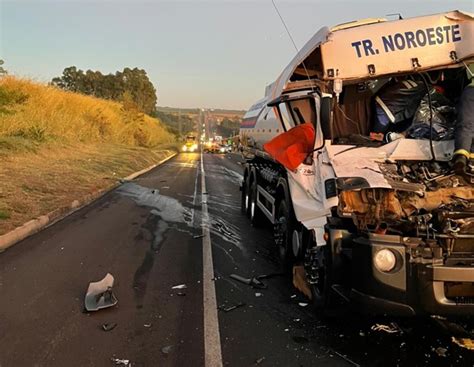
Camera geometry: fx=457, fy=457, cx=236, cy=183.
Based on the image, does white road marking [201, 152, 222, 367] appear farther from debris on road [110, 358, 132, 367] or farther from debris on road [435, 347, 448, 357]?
debris on road [435, 347, 448, 357]

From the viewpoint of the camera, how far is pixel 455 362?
12.5 ft

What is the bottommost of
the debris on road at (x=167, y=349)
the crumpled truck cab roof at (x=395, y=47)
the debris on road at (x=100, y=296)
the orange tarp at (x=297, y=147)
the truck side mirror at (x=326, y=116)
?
the debris on road at (x=167, y=349)

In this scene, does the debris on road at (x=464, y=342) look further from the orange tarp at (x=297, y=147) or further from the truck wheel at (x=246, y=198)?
the truck wheel at (x=246, y=198)

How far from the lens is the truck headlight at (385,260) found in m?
3.56

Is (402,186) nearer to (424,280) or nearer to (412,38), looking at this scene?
(424,280)

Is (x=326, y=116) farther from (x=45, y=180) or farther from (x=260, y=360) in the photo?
(x=45, y=180)

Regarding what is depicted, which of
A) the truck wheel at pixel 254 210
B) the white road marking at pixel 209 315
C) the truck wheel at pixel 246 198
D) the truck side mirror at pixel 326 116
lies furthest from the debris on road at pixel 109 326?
the truck wheel at pixel 246 198

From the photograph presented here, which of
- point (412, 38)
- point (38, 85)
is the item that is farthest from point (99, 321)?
point (38, 85)

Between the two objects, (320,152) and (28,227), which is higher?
(320,152)

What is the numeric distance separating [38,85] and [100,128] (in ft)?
26.3

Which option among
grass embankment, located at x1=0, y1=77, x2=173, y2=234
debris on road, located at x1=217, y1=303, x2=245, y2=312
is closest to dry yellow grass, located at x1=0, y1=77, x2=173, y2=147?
grass embankment, located at x1=0, y1=77, x2=173, y2=234

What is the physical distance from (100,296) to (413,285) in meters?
3.37

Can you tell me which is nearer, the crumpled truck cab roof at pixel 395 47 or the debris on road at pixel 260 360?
the debris on road at pixel 260 360

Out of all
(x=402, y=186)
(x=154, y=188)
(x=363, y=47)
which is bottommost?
(x=154, y=188)
